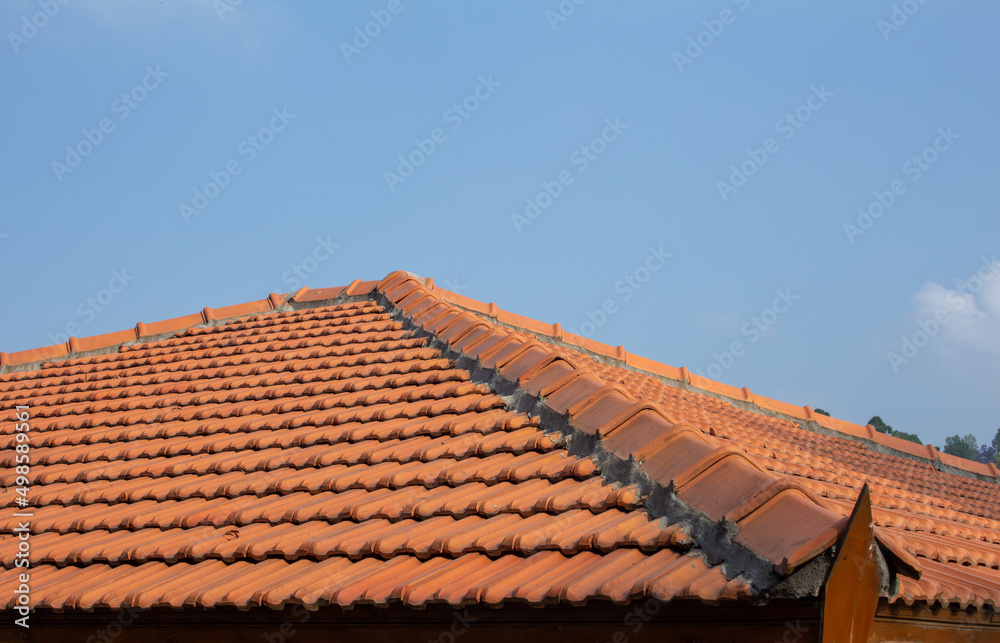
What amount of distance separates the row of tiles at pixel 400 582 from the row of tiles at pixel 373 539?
0.15 feet

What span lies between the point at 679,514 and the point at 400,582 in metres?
1.28

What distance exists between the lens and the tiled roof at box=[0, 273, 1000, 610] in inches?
132

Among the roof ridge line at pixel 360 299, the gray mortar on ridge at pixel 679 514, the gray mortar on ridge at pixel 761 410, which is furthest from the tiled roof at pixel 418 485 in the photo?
the gray mortar on ridge at pixel 761 410

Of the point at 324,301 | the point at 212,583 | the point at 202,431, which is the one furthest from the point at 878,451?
the point at 212,583

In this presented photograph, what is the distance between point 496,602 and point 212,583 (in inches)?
64.7

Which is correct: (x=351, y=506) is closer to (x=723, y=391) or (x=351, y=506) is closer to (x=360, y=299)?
(x=360, y=299)

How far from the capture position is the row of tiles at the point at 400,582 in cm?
314

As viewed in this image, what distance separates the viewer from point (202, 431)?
6574 mm

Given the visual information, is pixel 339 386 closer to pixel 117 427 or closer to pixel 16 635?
pixel 117 427

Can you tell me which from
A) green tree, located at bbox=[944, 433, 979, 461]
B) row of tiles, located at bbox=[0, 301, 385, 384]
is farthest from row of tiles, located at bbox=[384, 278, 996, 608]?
green tree, located at bbox=[944, 433, 979, 461]

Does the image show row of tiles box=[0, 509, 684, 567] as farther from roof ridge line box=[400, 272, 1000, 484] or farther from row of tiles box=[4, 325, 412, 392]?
roof ridge line box=[400, 272, 1000, 484]

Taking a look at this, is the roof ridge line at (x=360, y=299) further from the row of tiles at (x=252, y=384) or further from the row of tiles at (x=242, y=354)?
the row of tiles at (x=252, y=384)

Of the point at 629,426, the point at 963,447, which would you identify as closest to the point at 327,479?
the point at 629,426

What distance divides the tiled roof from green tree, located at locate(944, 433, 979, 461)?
2798 inches
